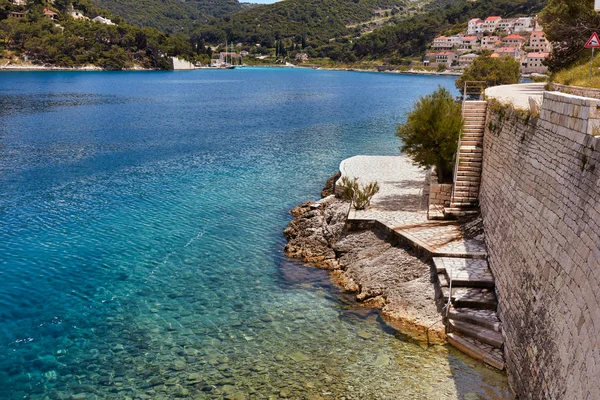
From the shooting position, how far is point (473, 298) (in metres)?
13.4

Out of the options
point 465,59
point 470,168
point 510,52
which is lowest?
point 470,168

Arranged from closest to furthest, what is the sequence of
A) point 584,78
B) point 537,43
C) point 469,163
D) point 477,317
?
point 477,317 < point 469,163 < point 584,78 < point 537,43

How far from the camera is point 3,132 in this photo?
46125 mm

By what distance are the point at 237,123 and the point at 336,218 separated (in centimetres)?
3803

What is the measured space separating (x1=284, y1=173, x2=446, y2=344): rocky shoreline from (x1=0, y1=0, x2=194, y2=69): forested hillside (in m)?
169

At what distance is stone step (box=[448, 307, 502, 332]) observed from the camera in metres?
12.5

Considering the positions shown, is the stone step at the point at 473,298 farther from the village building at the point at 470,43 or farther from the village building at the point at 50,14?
the village building at the point at 50,14

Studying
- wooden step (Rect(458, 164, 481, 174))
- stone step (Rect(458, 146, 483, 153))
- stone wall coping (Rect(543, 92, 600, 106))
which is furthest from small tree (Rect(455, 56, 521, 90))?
stone wall coping (Rect(543, 92, 600, 106))

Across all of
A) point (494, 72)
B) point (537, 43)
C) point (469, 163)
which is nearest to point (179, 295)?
point (469, 163)

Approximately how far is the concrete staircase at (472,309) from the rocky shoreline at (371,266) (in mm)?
457

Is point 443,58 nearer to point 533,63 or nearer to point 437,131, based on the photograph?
point 533,63

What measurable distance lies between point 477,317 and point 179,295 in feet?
28.8

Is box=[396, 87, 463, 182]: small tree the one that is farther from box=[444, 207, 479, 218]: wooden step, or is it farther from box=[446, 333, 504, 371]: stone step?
box=[446, 333, 504, 371]: stone step

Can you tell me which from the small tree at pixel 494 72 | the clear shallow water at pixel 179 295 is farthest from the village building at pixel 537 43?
the clear shallow water at pixel 179 295
